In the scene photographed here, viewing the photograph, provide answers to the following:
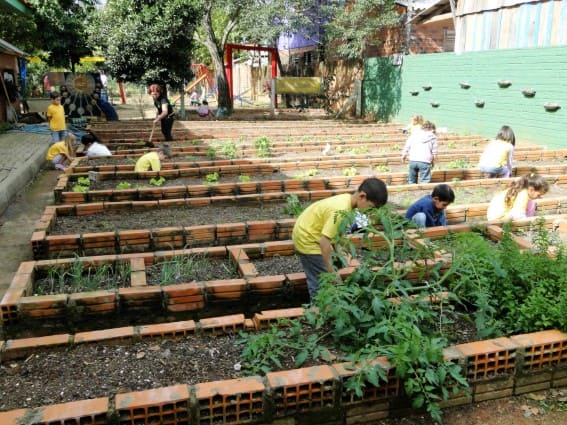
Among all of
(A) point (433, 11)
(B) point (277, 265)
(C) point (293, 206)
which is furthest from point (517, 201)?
(A) point (433, 11)

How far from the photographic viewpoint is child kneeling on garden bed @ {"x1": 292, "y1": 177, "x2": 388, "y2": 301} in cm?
339

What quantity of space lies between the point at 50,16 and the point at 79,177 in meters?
12.6

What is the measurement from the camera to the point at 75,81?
16438mm

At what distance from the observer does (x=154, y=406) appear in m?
2.52

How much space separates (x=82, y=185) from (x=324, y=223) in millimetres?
4913

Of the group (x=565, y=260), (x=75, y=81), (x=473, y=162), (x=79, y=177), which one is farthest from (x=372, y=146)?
(x=75, y=81)

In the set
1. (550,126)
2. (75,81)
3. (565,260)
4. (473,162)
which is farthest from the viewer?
(75,81)

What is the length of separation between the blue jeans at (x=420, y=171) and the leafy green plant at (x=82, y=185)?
15.5 ft

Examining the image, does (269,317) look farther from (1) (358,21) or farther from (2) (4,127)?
(1) (358,21)

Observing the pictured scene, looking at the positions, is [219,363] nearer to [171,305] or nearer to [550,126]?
[171,305]

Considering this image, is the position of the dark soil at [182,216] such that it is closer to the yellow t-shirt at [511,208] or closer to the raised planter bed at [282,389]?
the yellow t-shirt at [511,208]

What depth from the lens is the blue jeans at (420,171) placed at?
7522 millimetres

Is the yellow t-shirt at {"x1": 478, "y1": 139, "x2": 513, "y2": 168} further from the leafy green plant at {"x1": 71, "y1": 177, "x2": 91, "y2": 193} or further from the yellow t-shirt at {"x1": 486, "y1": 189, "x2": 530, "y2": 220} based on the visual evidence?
the leafy green plant at {"x1": 71, "y1": 177, "x2": 91, "y2": 193}

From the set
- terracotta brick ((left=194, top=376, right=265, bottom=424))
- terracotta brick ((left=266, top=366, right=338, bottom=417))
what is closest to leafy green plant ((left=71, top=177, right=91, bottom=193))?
terracotta brick ((left=194, top=376, right=265, bottom=424))
